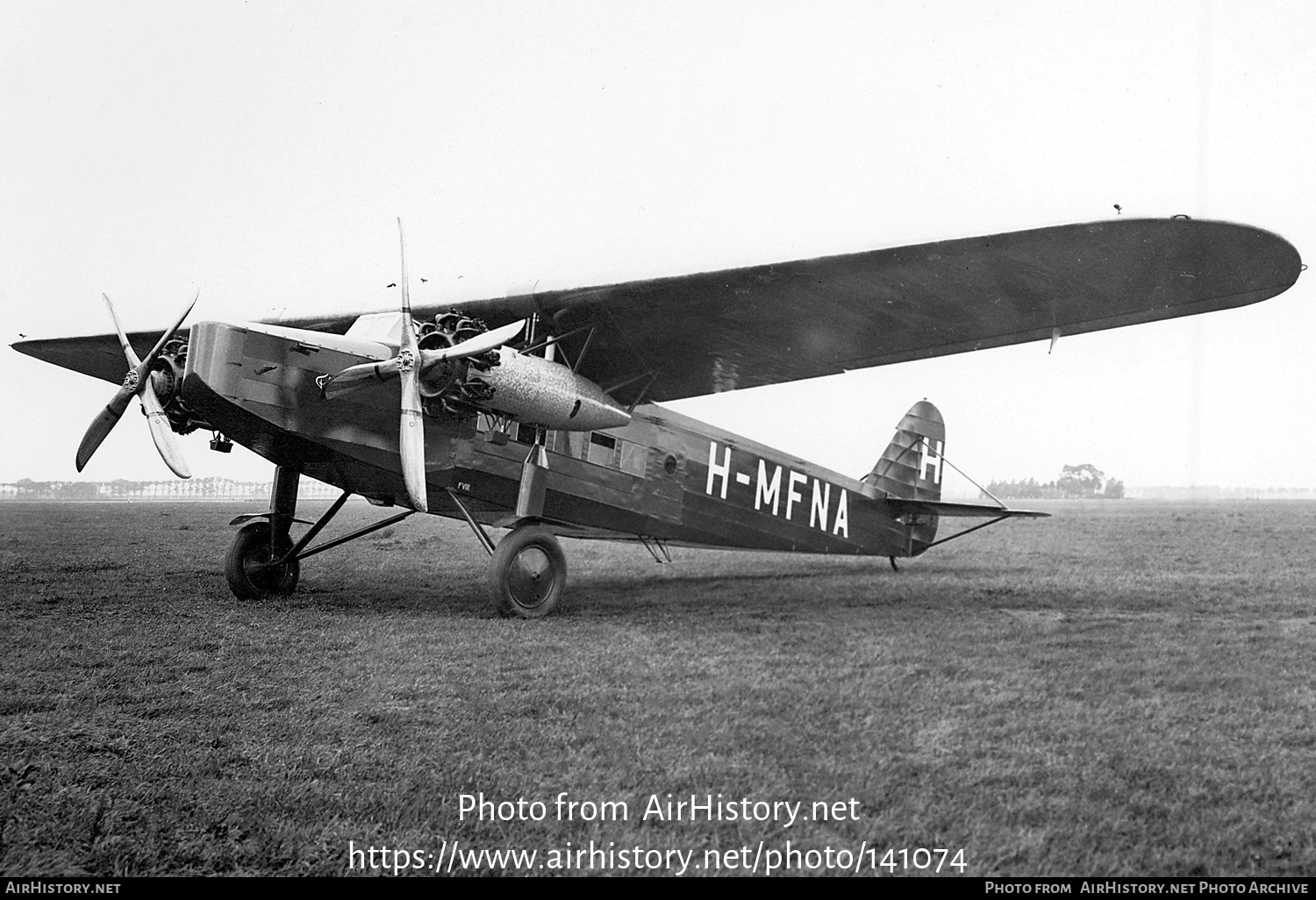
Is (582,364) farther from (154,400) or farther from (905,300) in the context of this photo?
(154,400)

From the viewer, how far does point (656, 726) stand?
394 cm

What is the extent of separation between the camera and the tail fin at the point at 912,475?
41.6ft

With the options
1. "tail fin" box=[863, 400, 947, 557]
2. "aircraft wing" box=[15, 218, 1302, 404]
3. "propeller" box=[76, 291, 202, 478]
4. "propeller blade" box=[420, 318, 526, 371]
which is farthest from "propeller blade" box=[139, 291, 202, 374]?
"tail fin" box=[863, 400, 947, 557]

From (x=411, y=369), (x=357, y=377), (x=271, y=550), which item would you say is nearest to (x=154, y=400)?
(x=357, y=377)

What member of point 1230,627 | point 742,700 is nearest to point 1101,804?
point 742,700

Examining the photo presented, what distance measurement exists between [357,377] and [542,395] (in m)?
1.58

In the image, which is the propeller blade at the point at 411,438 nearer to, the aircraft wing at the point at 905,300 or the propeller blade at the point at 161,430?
the aircraft wing at the point at 905,300

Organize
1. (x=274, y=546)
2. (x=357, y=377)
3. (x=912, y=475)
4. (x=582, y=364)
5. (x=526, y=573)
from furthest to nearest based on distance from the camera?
(x=912, y=475) < (x=582, y=364) < (x=274, y=546) < (x=526, y=573) < (x=357, y=377)

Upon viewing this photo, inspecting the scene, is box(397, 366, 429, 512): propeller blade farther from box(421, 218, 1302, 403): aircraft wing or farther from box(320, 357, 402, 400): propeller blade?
box(421, 218, 1302, 403): aircraft wing

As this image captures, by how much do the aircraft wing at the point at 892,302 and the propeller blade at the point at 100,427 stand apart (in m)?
2.28

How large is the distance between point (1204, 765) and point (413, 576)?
9.33 metres

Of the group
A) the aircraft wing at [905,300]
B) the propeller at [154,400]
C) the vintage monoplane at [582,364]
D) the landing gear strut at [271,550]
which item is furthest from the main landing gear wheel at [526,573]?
the propeller at [154,400]

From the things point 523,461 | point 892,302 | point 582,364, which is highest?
point 892,302

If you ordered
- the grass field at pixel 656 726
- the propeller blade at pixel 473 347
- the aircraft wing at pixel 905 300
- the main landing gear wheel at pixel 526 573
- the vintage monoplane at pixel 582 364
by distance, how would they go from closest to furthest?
the grass field at pixel 656 726, the aircraft wing at pixel 905 300, the vintage monoplane at pixel 582 364, the propeller blade at pixel 473 347, the main landing gear wheel at pixel 526 573
